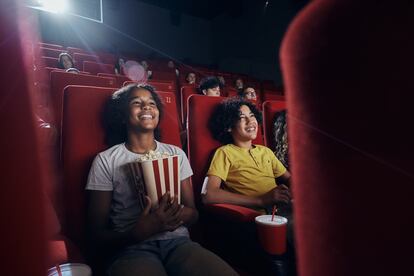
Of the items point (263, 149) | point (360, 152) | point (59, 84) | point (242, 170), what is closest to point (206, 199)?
point (242, 170)

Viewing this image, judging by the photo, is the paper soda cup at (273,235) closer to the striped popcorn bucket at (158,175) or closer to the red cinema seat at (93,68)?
the striped popcorn bucket at (158,175)

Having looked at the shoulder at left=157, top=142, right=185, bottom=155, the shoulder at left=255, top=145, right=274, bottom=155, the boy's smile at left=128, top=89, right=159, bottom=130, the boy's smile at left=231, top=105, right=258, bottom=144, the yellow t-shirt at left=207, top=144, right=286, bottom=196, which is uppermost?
the boy's smile at left=128, top=89, right=159, bottom=130

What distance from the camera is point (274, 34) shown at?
3.17 meters

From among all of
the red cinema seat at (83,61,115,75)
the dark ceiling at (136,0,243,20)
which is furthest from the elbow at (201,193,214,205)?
the dark ceiling at (136,0,243,20)

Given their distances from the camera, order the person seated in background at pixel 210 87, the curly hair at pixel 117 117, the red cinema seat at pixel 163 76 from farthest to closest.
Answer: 1. the red cinema seat at pixel 163 76
2. the person seated in background at pixel 210 87
3. the curly hair at pixel 117 117

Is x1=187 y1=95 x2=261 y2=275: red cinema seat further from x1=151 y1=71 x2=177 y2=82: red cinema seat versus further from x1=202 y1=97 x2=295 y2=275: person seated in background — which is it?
x1=151 y1=71 x2=177 y2=82: red cinema seat

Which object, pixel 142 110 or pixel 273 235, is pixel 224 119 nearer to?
pixel 142 110

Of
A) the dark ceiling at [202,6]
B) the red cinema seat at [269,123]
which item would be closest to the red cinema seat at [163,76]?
the red cinema seat at [269,123]

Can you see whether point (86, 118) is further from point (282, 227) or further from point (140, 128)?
point (282, 227)

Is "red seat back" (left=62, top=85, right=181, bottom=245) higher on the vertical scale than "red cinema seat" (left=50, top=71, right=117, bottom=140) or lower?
lower

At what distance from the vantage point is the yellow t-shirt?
0.63 m

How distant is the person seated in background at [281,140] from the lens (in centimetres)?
76

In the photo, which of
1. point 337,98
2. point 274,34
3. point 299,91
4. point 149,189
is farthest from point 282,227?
point 274,34

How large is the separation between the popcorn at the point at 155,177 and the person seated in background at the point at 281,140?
40 cm
